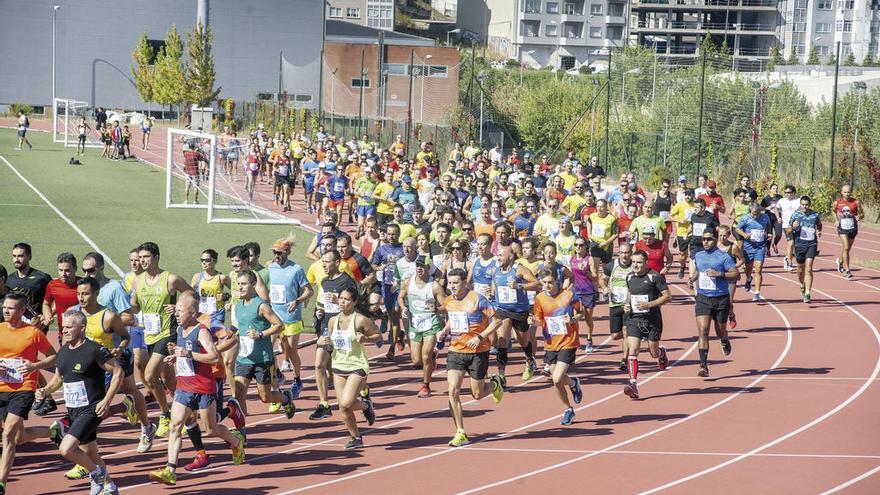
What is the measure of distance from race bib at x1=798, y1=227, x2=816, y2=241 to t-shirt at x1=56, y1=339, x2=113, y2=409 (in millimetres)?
15367

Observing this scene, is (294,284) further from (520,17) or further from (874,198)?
(520,17)

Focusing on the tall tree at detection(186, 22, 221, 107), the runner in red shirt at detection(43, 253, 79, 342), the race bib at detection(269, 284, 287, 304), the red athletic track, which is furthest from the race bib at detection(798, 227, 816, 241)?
the tall tree at detection(186, 22, 221, 107)

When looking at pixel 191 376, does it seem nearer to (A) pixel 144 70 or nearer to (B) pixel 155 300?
(B) pixel 155 300

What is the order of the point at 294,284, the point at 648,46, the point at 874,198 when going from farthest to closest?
the point at 648,46 → the point at 874,198 → the point at 294,284

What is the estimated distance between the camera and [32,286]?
44.0 feet

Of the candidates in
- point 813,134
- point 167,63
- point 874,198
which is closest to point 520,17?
point 167,63

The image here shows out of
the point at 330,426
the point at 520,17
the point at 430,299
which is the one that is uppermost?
the point at 520,17

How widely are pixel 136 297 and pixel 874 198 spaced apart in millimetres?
29146

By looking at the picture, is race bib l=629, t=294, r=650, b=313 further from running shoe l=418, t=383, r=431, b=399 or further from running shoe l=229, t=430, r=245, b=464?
running shoe l=229, t=430, r=245, b=464

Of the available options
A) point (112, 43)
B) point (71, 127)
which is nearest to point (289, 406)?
point (71, 127)

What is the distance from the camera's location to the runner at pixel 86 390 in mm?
10070

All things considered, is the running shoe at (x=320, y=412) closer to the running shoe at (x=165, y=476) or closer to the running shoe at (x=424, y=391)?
the running shoe at (x=424, y=391)

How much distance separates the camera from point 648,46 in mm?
109438

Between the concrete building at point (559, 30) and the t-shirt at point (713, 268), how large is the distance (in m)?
96.9
